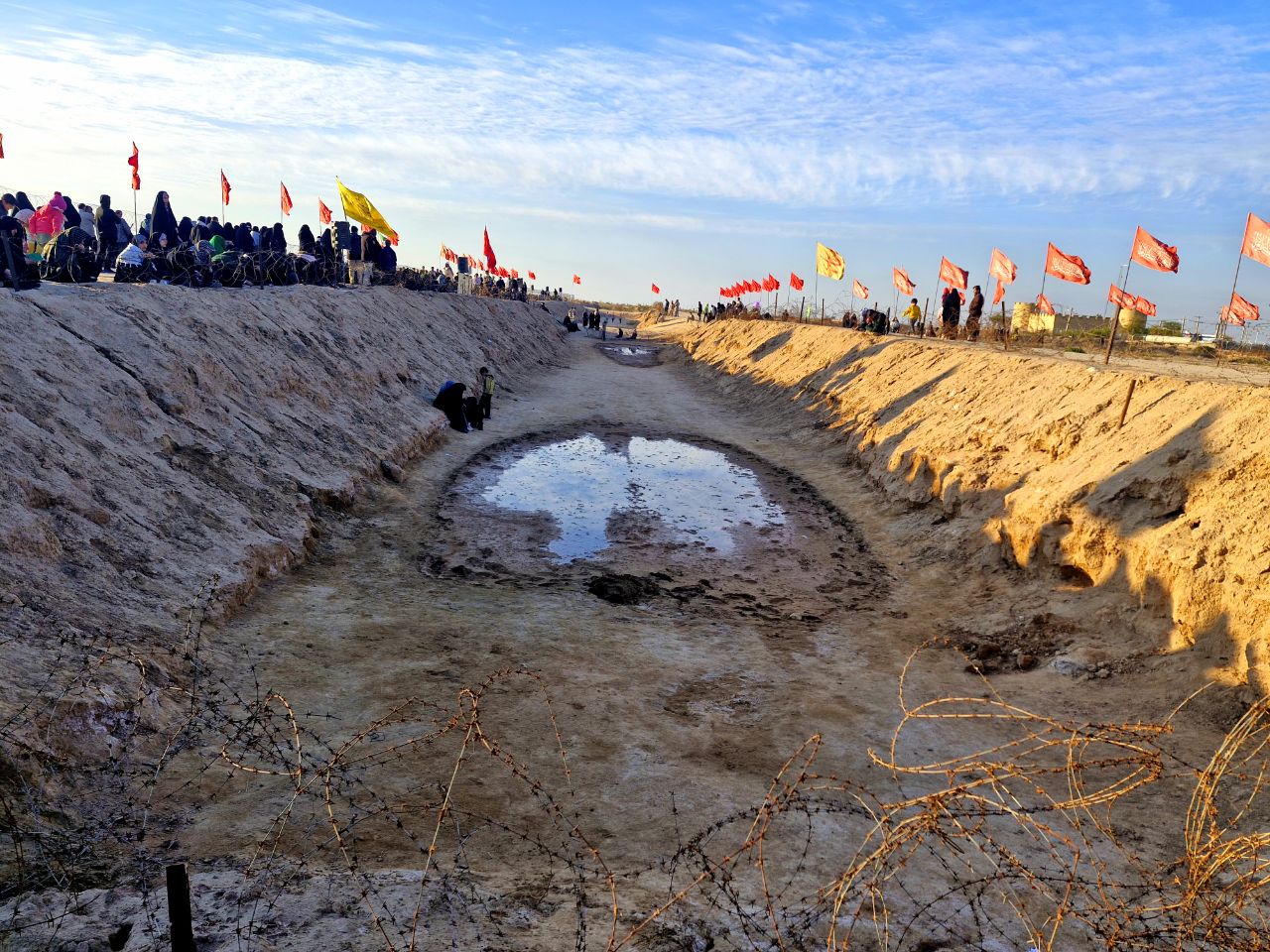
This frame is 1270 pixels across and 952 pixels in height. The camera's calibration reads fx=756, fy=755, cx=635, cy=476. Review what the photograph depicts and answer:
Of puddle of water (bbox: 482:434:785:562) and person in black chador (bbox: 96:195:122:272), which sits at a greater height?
person in black chador (bbox: 96:195:122:272)

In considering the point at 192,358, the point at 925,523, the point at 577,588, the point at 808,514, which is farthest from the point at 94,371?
the point at 925,523

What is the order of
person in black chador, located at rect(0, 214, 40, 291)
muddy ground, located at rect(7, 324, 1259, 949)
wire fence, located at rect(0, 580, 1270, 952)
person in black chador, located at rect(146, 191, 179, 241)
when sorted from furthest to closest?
person in black chador, located at rect(146, 191, 179, 241) → person in black chador, located at rect(0, 214, 40, 291) → muddy ground, located at rect(7, 324, 1259, 949) → wire fence, located at rect(0, 580, 1270, 952)

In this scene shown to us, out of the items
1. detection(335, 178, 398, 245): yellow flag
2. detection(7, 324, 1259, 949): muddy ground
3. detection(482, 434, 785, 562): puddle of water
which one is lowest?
detection(7, 324, 1259, 949): muddy ground

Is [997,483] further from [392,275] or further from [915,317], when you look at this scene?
[392,275]

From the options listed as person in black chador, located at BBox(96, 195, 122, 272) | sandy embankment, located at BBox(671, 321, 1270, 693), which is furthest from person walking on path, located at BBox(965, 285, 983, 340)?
person in black chador, located at BBox(96, 195, 122, 272)

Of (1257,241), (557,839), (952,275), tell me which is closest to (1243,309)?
(952,275)

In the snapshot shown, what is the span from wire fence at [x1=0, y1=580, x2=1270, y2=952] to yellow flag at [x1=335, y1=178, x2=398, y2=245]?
22597 millimetres

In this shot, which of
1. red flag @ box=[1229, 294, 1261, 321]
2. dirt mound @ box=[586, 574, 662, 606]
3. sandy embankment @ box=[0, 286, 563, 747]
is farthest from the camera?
red flag @ box=[1229, 294, 1261, 321]

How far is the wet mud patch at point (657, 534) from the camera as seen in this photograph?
10586 mm

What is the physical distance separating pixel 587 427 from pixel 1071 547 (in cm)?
1479

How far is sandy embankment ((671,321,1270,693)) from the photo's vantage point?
7.89 m

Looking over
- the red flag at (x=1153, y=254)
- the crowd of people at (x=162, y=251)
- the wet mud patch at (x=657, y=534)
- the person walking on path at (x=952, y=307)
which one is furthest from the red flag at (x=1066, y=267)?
the crowd of people at (x=162, y=251)

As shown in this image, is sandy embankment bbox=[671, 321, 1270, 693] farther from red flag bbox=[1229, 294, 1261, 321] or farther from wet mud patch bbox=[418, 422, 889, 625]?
red flag bbox=[1229, 294, 1261, 321]

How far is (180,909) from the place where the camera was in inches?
124
